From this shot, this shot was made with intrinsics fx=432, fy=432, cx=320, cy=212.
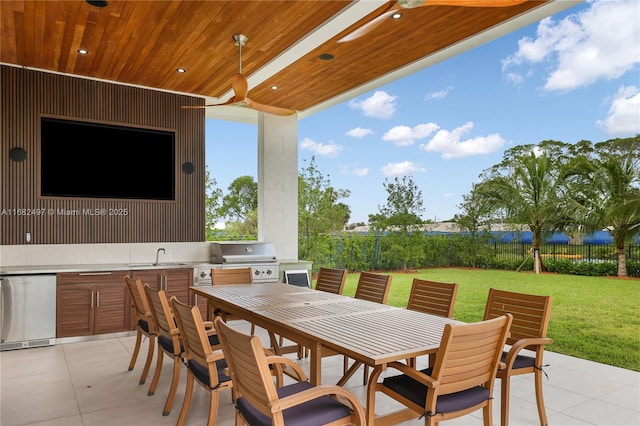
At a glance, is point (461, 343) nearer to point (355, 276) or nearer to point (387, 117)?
point (355, 276)

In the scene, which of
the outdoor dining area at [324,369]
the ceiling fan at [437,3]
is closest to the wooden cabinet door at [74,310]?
the outdoor dining area at [324,369]

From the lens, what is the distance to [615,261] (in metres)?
4.50

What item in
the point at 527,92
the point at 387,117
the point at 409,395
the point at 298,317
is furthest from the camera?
the point at 387,117

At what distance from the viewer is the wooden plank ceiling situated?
3568 mm

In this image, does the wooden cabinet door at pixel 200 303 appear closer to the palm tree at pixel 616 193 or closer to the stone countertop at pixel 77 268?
the stone countertop at pixel 77 268

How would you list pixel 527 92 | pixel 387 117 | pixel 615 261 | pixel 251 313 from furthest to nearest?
pixel 387 117 < pixel 527 92 < pixel 615 261 < pixel 251 313

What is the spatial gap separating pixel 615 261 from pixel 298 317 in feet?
12.1

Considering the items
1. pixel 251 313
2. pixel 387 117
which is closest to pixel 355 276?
pixel 387 117

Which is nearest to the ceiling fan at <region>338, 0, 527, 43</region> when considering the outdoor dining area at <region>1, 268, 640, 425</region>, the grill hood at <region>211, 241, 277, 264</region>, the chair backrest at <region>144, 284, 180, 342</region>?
the outdoor dining area at <region>1, 268, 640, 425</region>

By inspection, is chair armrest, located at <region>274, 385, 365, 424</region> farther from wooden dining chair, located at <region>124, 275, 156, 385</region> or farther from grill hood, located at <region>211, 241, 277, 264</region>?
grill hood, located at <region>211, 241, 277, 264</region>

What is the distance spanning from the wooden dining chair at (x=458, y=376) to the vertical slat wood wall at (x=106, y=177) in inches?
174

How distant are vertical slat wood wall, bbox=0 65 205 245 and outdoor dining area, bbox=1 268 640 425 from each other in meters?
1.44

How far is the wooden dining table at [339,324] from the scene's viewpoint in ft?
6.63

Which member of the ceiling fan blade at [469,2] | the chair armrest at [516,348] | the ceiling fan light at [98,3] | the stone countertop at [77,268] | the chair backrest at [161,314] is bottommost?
the chair armrest at [516,348]
